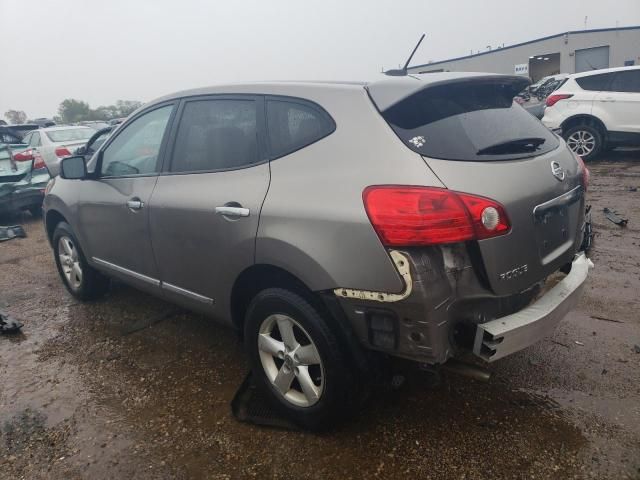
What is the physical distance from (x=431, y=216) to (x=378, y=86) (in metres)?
0.76

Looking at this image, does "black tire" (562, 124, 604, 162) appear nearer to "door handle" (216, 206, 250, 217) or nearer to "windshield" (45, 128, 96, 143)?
"door handle" (216, 206, 250, 217)

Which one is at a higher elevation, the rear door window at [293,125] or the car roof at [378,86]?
the car roof at [378,86]

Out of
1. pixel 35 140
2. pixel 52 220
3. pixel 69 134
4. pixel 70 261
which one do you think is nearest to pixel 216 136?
pixel 70 261

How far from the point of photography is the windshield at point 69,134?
10.6m

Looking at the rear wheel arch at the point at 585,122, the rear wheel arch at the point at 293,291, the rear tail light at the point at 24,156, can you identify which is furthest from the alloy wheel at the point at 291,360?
the rear wheel arch at the point at 585,122

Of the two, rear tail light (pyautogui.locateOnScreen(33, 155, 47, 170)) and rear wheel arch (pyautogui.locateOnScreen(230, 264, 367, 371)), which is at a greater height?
rear tail light (pyautogui.locateOnScreen(33, 155, 47, 170))

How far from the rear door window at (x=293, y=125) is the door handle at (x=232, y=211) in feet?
1.04

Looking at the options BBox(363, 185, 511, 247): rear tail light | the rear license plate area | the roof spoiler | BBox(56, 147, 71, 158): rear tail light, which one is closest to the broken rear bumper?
the rear license plate area

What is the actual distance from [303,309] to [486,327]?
0.80 metres

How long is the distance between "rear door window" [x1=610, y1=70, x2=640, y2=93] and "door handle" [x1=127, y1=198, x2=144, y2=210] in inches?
361

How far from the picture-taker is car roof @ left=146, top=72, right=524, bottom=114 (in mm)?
2215

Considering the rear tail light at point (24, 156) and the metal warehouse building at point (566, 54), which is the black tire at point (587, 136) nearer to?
the rear tail light at point (24, 156)

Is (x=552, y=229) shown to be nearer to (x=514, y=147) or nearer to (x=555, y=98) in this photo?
(x=514, y=147)

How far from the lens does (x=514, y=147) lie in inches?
90.1
